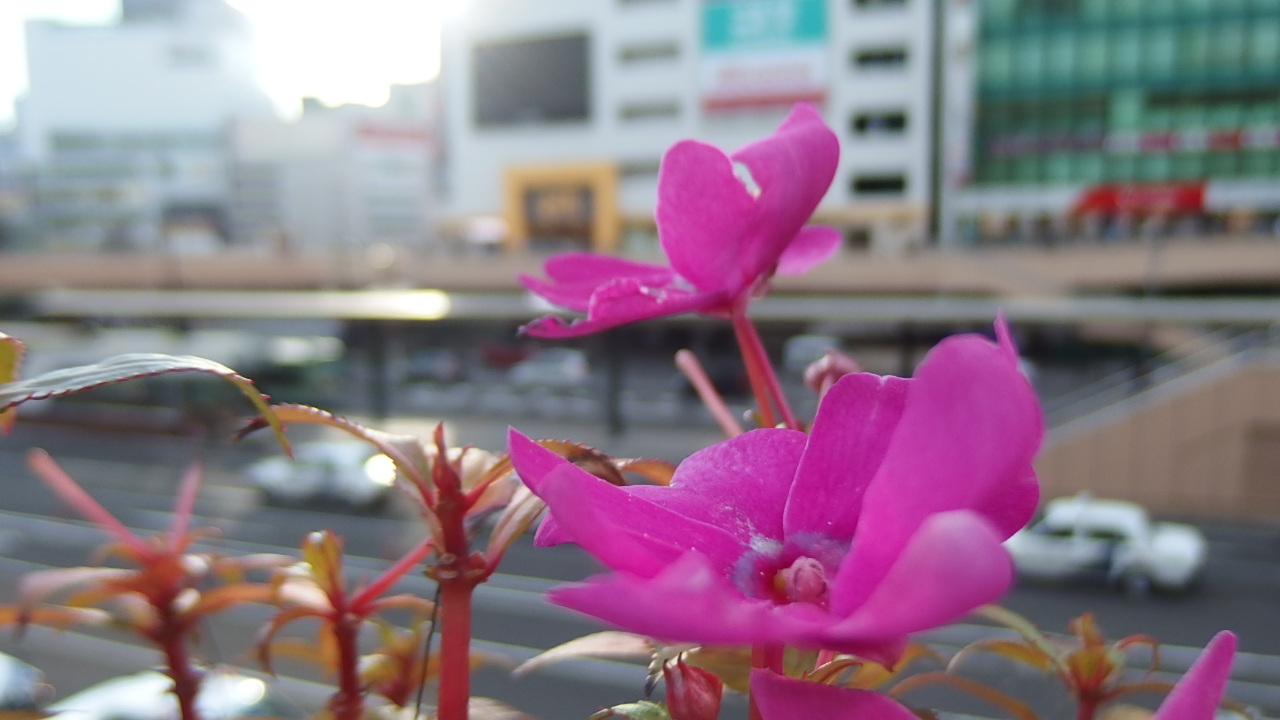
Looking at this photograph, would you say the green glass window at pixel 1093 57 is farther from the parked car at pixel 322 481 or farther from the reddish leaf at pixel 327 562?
the reddish leaf at pixel 327 562

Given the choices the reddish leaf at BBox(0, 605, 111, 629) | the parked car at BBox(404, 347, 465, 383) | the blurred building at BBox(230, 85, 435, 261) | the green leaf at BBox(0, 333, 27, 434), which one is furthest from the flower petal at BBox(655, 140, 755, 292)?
the blurred building at BBox(230, 85, 435, 261)

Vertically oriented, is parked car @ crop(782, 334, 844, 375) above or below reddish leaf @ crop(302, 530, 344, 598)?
below

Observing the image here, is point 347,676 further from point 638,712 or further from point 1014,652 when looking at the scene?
point 1014,652

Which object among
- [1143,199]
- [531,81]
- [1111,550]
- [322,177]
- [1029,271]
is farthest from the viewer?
A: [322,177]

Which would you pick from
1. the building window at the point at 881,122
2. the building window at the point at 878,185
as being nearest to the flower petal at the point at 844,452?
the building window at the point at 878,185

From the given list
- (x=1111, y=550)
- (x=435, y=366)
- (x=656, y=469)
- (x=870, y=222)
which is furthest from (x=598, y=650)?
(x=870, y=222)

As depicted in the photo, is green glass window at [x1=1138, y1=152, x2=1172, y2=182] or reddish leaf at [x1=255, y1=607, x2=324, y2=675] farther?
green glass window at [x1=1138, y1=152, x2=1172, y2=182]

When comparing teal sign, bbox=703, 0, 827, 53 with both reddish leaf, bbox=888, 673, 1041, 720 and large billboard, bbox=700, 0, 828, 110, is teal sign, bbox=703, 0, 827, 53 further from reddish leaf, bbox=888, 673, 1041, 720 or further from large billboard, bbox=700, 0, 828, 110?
reddish leaf, bbox=888, 673, 1041, 720
